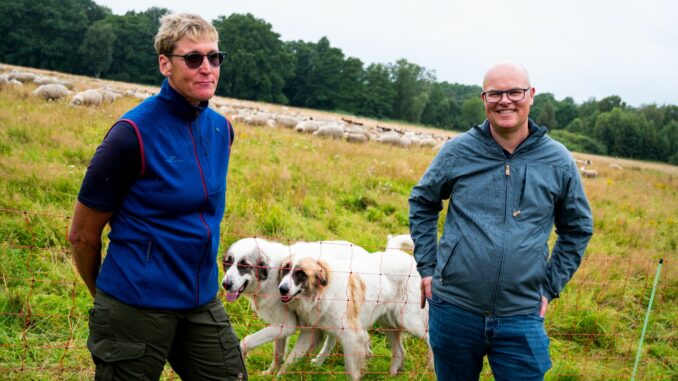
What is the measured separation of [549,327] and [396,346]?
2.37 m

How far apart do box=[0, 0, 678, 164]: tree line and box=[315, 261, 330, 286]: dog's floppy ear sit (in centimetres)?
5819

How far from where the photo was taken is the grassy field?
494 centimetres

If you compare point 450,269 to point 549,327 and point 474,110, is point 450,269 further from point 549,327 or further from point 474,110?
point 474,110

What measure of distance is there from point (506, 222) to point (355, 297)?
8.32 feet

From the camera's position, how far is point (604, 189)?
17469mm

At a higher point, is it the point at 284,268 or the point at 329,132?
the point at 329,132

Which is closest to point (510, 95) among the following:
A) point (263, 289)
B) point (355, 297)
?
point (355, 297)

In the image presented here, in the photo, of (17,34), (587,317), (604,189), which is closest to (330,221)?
(587,317)

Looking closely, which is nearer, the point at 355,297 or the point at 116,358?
Answer: the point at 116,358

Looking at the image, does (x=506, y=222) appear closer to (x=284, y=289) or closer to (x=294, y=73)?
(x=284, y=289)

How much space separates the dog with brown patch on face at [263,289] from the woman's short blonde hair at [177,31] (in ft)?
Answer: 8.60

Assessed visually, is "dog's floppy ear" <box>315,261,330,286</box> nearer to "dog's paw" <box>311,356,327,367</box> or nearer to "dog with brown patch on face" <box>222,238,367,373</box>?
"dog with brown patch on face" <box>222,238,367,373</box>

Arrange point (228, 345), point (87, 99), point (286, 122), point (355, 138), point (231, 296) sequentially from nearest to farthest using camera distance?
1. point (228, 345)
2. point (231, 296)
3. point (87, 99)
4. point (355, 138)
5. point (286, 122)

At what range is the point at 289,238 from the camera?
24.8 feet
